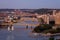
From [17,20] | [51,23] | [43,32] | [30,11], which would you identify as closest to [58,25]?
[51,23]

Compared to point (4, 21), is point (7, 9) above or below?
above

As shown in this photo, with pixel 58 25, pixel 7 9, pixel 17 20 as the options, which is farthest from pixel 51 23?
pixel 7 9

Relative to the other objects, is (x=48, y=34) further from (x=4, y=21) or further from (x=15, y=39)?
(x=4, y=21)

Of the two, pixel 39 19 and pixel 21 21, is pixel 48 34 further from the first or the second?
pixel 21 21

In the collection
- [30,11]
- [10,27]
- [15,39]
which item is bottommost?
[15,39]

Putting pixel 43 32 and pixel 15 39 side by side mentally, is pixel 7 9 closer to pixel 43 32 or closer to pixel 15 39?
pixel 15 39

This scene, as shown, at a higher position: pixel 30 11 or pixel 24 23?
pixel 30 11

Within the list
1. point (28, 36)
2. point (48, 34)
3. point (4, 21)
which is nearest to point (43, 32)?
point (48, 34)
